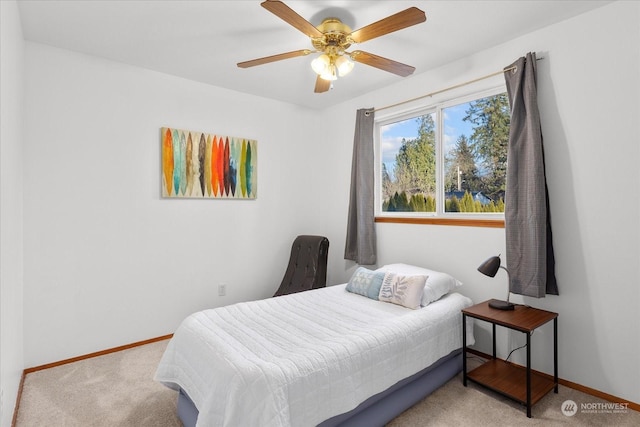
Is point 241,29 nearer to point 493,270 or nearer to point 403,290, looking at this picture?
point 403,290

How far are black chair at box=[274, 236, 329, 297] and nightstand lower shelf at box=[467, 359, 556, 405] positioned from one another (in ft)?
5.47

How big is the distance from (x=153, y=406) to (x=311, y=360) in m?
1.22

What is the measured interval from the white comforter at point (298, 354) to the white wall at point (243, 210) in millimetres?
819

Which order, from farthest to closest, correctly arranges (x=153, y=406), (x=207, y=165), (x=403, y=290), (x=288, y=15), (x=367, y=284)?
(x=207, y=165)
(x=367, y=284)
(x=403, y=290)
(x=153, y=406)
(x=288, y=15)

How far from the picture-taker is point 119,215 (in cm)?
301

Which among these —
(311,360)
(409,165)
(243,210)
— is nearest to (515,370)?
(311,360)

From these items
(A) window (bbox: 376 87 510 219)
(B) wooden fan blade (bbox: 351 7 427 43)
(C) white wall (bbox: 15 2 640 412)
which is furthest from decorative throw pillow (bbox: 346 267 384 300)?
(B) wooden fan blade (bbox: 351 7 427 43)

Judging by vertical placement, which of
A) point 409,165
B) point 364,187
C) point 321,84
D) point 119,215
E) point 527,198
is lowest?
point 119,215

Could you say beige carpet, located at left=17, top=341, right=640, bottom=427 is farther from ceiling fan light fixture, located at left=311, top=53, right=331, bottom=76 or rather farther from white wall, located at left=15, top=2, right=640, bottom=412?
ceiling fan light fixture, located at left=311, top=53, right=331, bottom=76

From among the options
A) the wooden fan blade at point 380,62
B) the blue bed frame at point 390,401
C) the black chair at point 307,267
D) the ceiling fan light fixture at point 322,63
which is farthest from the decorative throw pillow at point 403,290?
the ceiling fan light fixture at point 322,63

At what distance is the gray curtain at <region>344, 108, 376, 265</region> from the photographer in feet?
12.1

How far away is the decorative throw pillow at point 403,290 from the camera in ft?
8.25

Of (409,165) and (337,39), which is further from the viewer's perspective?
(409,165)

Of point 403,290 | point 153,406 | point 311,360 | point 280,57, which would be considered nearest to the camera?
point 311,360
